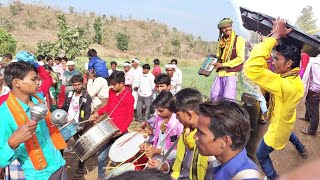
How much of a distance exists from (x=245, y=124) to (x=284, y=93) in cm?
159

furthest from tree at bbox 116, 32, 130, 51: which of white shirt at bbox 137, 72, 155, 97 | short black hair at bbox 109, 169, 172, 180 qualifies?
short black hair at bbox 109, 169, 172, 180

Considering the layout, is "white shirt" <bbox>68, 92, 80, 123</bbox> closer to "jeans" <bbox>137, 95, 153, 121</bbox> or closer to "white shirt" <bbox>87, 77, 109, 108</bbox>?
"white shirt" <bbox>87, 77, 109, 108</bbox>

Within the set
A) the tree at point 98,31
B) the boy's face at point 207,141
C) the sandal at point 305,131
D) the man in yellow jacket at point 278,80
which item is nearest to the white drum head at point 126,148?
the man in yellow jacket at point 278,80

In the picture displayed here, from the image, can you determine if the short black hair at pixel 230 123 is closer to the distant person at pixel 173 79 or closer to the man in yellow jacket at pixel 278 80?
the man in yellow jacket at pixel 278 80

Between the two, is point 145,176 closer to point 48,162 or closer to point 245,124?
point 245,124

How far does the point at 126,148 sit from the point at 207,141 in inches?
86.9

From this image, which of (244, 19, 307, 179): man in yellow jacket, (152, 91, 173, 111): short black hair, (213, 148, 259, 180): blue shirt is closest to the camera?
(213, 148, 259, 180): blue shirt

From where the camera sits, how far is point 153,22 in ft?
182

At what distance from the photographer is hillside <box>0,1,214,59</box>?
3981 centimetres

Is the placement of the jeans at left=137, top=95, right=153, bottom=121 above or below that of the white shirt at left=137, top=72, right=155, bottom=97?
below

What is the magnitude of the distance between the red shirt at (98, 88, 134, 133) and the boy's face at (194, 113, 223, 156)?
2760 millimetres

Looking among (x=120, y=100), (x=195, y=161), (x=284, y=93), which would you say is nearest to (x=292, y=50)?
(x=284, y=93)

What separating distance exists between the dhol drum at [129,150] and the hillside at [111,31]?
104 ft

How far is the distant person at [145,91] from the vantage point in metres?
9.89
